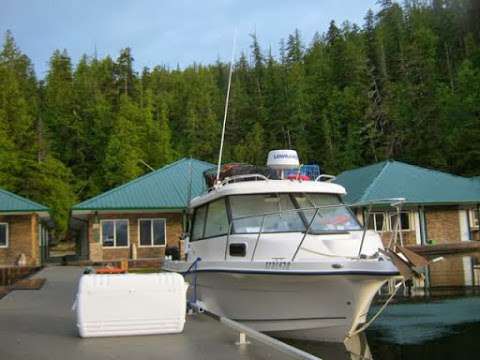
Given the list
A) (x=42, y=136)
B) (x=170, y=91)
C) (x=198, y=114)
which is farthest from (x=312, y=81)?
(x=42, y=136)

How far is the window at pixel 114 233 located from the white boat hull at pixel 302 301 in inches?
705

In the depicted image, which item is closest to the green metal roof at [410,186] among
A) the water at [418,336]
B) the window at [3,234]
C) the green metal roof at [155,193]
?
the green metal roof at [155,193]

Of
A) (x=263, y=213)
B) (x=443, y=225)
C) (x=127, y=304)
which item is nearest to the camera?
(x=127, y=304)

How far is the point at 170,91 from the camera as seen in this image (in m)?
80.3

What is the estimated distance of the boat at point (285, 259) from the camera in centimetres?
889

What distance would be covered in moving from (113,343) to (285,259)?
3.29m

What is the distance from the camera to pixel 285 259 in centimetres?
951

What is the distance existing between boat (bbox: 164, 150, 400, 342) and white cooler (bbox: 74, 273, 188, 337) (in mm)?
1995

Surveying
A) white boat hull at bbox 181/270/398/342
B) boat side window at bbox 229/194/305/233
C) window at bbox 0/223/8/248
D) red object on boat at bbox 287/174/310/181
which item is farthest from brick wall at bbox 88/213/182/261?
white boat hull at bbox 181/270/398/342

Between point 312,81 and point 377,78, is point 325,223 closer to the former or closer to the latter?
point 377,78

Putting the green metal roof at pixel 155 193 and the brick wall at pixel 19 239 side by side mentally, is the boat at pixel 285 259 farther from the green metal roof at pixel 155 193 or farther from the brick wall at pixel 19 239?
the brick wall at pixel 19 239

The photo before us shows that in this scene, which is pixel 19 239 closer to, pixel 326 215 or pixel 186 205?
pixel 186 205

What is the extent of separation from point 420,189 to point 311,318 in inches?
869

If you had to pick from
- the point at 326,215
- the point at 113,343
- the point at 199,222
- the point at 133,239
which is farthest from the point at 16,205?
the point at 113,343
